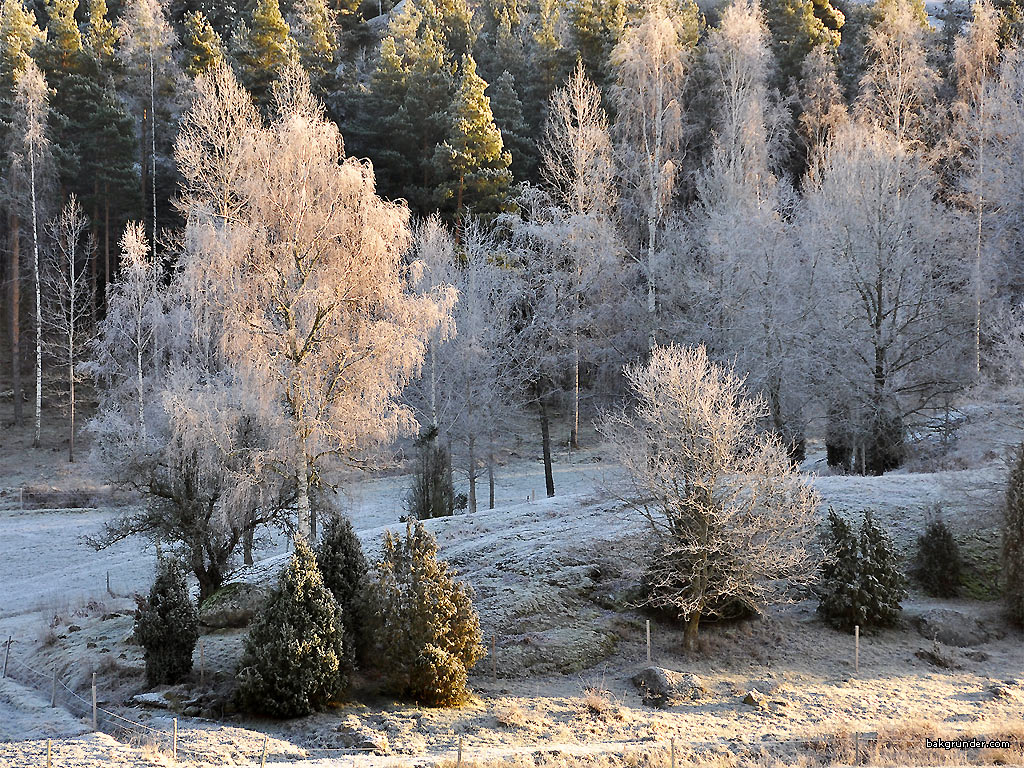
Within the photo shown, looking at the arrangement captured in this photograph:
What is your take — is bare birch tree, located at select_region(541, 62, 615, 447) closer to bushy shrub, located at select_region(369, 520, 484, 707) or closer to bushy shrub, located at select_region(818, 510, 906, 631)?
bushy shrub, located at select_region(818, 510, 906, 631)

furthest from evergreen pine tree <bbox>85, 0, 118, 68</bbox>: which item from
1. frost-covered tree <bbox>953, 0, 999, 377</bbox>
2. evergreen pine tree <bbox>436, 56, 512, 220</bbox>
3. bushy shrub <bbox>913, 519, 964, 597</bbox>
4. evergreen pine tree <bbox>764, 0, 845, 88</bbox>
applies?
bushy shrub <bbox>913, 519, 964, 597</bbox>

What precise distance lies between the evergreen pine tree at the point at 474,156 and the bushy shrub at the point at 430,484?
54.4ft

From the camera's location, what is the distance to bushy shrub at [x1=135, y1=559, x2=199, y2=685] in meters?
14.3

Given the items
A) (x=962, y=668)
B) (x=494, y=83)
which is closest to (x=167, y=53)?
(x=494, y=83)

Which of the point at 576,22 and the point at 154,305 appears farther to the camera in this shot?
the point at 576,22

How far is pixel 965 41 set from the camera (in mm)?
41906

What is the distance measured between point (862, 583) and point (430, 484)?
12.5 m

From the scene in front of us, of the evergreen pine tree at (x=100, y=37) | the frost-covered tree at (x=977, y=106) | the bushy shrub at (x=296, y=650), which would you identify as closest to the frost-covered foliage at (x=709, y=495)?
the bushy shrub at (x=296, y=650)

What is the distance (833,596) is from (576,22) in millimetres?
38473

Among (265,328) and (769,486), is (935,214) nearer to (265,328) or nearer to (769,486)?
(769,486)

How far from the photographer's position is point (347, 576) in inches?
587

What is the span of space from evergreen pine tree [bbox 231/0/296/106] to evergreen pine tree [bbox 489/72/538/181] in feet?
35.5

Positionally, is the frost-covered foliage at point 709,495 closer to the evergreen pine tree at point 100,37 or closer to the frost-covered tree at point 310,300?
the frost-covered tree at point 310,300

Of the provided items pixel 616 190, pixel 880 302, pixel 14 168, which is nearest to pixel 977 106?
pixel 616 190
